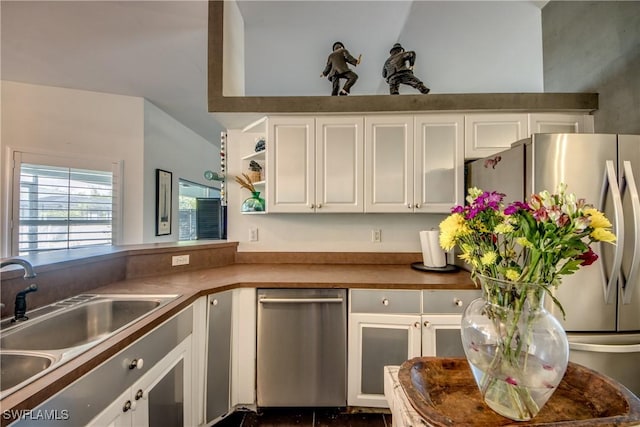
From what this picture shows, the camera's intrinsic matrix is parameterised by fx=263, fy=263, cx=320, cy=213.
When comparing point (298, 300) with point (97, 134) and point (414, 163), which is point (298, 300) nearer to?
point (414, 163)

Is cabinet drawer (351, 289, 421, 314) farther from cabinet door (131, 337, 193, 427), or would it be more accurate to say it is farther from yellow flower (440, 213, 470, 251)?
yellow flower (440, 213, 470, 251)

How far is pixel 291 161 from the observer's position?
6.95 feet

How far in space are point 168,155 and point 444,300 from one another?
159 inches

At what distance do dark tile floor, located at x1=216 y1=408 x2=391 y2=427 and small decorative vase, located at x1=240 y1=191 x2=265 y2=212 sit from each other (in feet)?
4.78

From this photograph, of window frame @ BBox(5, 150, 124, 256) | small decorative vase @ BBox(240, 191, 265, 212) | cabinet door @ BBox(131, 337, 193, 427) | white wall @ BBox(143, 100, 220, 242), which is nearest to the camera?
cabinet door @ BBox(131, 337, 193, 427)

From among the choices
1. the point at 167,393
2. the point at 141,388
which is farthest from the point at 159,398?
the point at 141,388

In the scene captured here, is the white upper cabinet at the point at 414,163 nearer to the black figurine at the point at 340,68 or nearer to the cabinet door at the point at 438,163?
the cabinet door at the point at 438,163

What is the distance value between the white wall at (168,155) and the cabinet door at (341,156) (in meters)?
2.60

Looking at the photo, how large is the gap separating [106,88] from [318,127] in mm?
2784

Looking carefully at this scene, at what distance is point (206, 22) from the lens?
2.22 m

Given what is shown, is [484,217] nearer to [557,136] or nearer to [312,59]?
[557,136]

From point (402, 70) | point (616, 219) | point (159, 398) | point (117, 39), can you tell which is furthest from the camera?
point (117, 39)

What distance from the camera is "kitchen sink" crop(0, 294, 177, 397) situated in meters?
0.87

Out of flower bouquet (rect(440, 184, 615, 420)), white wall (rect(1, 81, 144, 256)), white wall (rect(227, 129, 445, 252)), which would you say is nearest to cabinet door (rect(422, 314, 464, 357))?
white wall (rect(227, 129, 445, 252))
